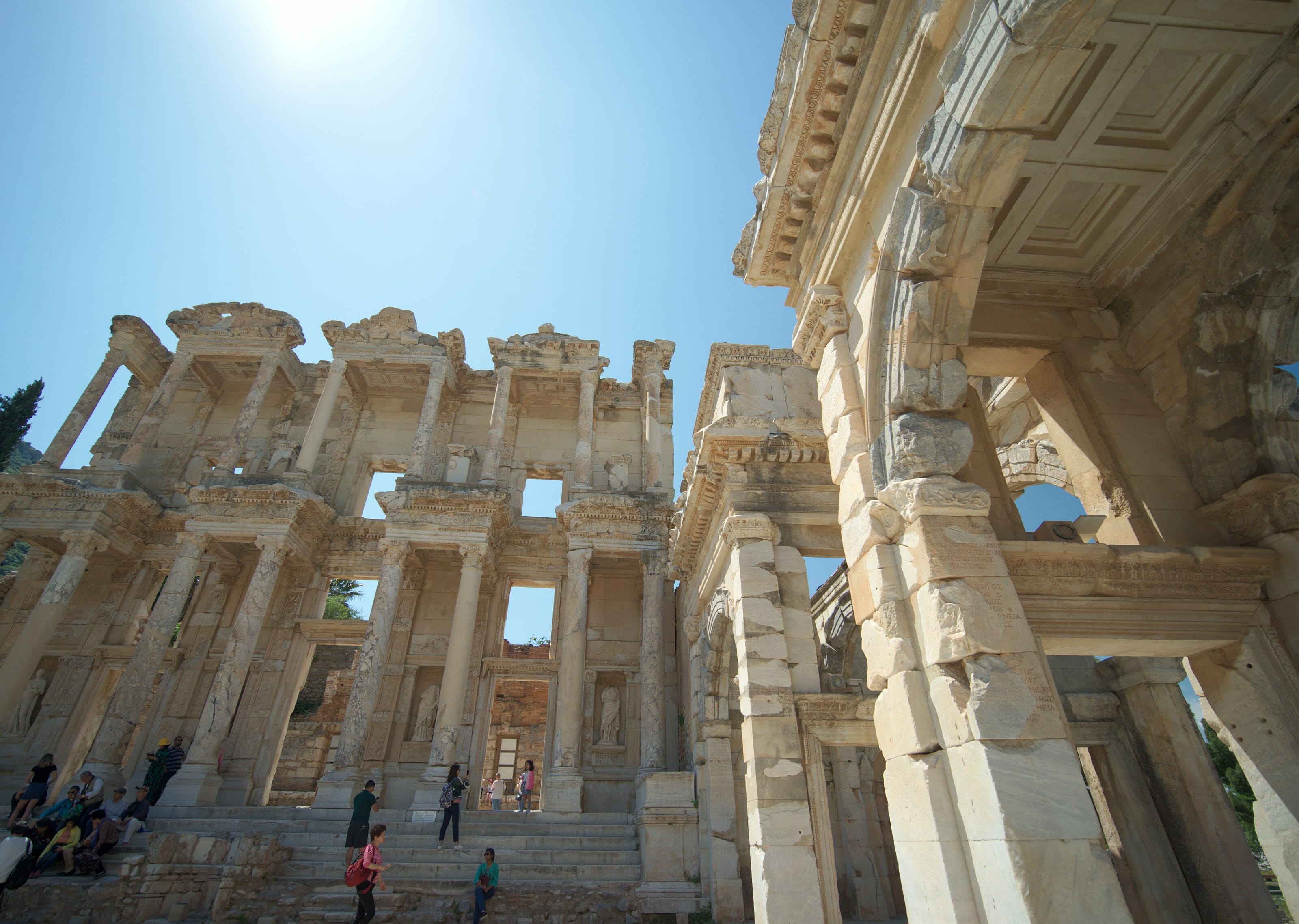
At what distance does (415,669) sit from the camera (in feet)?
51.2

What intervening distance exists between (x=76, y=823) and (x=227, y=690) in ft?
12.7

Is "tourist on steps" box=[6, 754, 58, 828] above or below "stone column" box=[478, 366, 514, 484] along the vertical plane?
below

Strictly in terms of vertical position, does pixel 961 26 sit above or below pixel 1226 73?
below

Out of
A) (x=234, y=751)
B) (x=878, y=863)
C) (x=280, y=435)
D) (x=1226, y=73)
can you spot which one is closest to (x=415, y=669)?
(x=234, y=751)

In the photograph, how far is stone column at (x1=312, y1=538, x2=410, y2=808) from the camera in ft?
40.1

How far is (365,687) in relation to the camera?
43.8 ft

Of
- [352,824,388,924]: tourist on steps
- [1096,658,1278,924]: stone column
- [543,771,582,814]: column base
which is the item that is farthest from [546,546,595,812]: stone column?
[1096,658,1278,924]: stone column

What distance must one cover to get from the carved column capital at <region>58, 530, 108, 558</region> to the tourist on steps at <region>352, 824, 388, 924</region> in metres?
12.0

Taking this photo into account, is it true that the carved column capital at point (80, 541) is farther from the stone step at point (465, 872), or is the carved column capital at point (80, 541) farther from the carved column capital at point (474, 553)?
the stone step at point (465, 872)

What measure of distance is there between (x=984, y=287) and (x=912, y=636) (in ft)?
13.3

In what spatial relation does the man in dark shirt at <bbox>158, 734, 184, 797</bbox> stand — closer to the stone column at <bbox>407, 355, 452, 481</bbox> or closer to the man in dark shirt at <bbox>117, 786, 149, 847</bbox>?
the man in dark shirt at <bbox>117, 786, 149, 847</bbox>

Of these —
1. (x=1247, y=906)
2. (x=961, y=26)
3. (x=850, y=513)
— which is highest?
(x=961, y=26)

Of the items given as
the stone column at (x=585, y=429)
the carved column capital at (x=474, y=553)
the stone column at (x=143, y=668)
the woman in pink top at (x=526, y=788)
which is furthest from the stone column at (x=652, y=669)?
the stone column at (x=143, y=668)

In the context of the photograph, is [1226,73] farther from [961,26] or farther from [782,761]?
[782,761]
